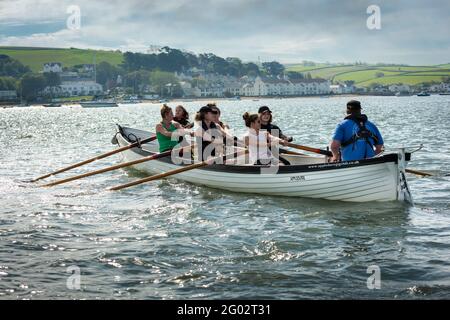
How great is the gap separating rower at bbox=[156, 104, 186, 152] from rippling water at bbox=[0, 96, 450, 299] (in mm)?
1758

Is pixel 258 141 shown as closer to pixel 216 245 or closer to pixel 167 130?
pixel 167 130

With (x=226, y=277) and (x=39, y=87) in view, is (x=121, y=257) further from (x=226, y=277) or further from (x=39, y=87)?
(x=39, y=87)

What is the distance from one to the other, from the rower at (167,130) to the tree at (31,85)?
16424 cm

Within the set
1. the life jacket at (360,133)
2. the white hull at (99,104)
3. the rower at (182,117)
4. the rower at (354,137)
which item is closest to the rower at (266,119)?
the rower at (354,137)

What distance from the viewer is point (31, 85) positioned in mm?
171000

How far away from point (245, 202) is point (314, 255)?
4580 millimetres

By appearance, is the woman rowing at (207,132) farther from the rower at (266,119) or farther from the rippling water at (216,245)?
the rippling water at (216,245)

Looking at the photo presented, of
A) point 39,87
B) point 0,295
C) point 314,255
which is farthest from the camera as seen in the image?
point 39,87

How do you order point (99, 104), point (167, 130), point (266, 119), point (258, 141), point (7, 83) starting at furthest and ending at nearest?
point (7, 83) → point (99, 104) → point (167, 130) → point (266, 119) → point (258, 141)

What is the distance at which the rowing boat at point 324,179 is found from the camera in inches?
446

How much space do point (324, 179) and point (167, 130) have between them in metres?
5.85

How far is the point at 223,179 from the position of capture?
47.0ft

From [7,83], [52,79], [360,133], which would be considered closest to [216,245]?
[360,133]
